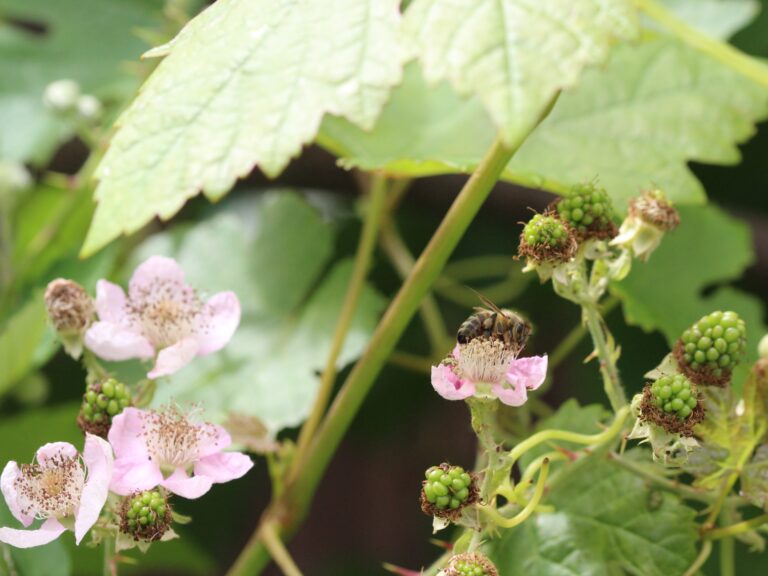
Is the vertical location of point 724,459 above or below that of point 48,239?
above

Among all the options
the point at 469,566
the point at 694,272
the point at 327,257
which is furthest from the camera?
the point at 327,257

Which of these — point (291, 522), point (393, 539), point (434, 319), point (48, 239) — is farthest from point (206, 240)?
point (393, 539)

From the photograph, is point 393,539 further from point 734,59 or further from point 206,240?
point 734,59

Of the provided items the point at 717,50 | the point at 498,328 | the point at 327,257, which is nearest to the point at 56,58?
the point at 327,257

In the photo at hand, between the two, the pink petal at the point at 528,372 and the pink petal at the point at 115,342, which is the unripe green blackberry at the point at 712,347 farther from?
the pink petal at the point at 115,342

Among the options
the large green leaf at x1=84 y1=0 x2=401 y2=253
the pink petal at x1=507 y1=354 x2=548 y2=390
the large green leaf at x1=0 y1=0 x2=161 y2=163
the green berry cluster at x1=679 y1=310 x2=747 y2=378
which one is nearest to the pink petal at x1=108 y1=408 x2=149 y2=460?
the large green leaf at x1=84 y1=0 x2=401 y2=253

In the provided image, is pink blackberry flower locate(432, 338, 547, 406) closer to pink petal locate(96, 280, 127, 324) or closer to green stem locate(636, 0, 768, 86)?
pink petal locate(96, 280, 127, 324)

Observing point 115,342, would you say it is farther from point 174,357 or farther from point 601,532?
point 601,532
